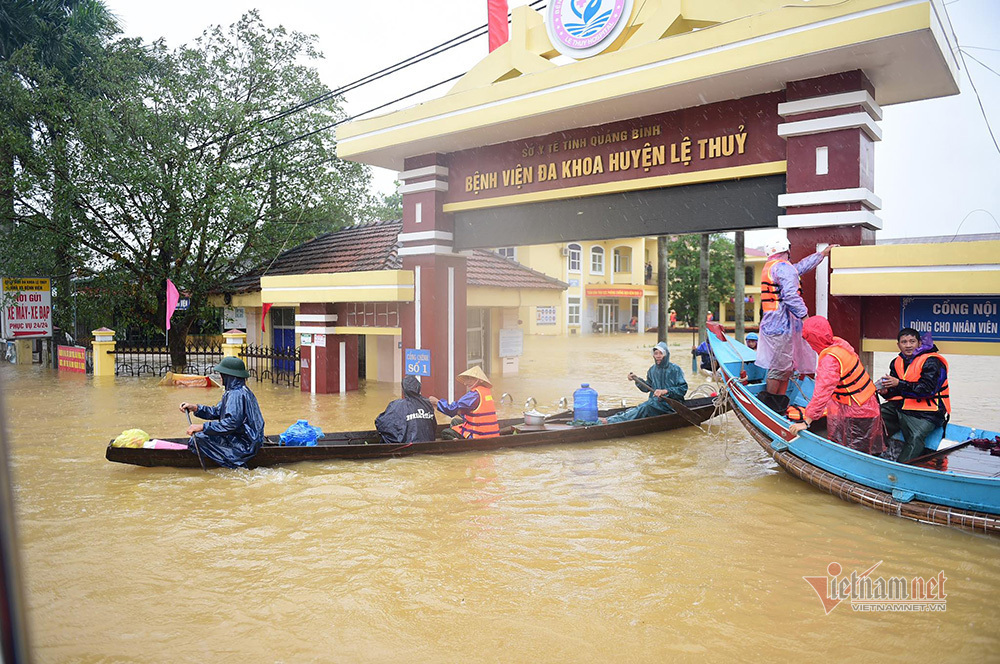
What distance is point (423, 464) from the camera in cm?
841

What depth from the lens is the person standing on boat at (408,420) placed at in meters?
8.74

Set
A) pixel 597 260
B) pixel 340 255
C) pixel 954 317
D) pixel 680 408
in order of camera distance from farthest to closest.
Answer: pixel 597 260
pixel 340 255
pixel 680 408
pixel 954 317

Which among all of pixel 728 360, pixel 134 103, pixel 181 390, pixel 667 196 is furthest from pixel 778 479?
pixel 134 103

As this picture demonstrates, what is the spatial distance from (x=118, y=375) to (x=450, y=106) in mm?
13738

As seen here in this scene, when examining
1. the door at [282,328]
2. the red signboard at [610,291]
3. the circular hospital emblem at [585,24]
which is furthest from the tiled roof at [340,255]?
the red signboard at [610,291]

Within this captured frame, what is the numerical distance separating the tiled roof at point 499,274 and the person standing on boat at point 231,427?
848cm

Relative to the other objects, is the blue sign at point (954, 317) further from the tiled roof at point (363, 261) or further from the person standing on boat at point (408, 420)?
the tiled roof at point (363, 261)

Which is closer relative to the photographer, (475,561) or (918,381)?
(475,561)

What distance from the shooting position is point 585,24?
9977mm

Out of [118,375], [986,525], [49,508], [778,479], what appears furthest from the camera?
[118,375]

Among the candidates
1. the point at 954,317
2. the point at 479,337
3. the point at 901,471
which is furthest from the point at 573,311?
the point at 901,471

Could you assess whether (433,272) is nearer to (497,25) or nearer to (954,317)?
(497,25)

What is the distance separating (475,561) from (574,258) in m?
36.7

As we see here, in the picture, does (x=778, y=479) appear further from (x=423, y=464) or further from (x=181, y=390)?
(x=181, y=390)
